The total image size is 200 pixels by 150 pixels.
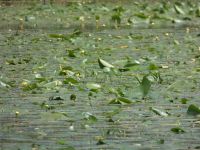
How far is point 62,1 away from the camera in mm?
22516

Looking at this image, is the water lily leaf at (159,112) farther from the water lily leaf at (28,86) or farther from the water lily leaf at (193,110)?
the water lily leaf at (28,86)

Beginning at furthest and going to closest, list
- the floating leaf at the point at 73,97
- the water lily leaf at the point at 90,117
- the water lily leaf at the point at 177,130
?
the floating leaf at the point at 73,97 < the water lily leaf at the point at 90,117 < the water lily leaf at the point at 177,130

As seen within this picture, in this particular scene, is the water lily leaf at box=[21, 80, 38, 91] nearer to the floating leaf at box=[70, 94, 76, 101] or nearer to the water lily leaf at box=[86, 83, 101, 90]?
the water lily leaf at box=[86, 83, 101, 90]

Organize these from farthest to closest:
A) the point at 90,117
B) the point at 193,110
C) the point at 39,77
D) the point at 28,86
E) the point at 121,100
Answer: the point at 39,77 → the point at 28,86 → the point at 121,100 → the point at 193,110 → the point at 90,117

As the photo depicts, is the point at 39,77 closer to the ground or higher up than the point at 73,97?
closer to the ground

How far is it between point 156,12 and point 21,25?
3970 millimetres

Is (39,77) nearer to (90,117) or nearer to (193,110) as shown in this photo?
(90,117)

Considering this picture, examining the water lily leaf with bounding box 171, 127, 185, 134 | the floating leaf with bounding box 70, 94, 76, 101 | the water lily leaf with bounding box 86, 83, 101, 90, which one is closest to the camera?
the water lily leaf with bounding box 171, 127, 185, 134

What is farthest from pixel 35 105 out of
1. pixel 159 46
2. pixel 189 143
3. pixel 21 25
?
pixel 21 25

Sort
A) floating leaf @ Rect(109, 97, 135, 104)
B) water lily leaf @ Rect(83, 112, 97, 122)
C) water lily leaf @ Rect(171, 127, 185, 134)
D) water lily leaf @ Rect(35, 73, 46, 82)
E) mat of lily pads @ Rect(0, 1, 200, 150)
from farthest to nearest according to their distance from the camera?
1. water lily leaf @ Rect(35, 73, 46, 82)
2. floating leaf @ Rect(109, 97, 135, 104)
3. water lily leaf @ Rect(83, 112, 97, 122)
4. water lily leaf @ Rect(171, 127, 185, 134)
5. mat of lily pads @ Rect(0, 1, 200, 150)

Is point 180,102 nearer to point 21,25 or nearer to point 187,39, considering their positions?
point 187,39

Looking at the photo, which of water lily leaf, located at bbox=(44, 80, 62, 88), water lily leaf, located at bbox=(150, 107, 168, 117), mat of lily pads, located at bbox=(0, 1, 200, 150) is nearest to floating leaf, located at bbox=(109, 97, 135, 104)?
mat of lily pads, located at bbox=(0, 1, 200, 150)

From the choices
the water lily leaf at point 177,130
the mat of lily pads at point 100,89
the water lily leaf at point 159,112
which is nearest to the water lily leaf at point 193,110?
the mat of lily pads at point 100,89

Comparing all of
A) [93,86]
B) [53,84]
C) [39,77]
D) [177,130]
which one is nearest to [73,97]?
[93,86]
